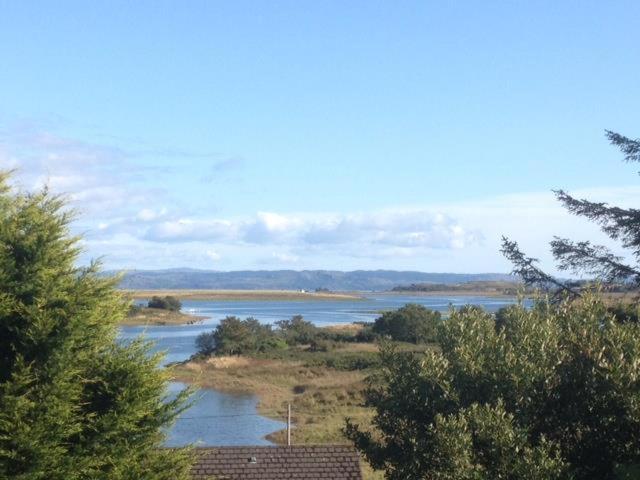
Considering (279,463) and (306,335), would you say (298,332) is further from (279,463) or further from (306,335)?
(279,463)

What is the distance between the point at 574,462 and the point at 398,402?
232cm

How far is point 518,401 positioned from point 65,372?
5.54 meters

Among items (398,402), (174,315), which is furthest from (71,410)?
(174,315)

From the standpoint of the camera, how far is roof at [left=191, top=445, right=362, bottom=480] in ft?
49.0

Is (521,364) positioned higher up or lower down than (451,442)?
higher up

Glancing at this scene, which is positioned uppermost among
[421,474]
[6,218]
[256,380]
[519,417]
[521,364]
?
[6,218]

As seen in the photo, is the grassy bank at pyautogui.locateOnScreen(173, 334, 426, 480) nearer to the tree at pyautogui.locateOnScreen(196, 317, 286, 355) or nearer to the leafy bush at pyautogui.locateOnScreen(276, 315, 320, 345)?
the tree at pyautogui.locateOnScreen(196, 317, 286, 355)

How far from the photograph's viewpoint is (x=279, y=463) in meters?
15.2

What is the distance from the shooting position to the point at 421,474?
10.4 meters

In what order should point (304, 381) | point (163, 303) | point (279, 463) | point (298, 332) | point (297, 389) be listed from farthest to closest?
point (163, 303) < point (298, 332) < point (304, 381) < point (297, 389) < point (279, 463)

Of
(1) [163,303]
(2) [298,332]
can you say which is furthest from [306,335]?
(1) [163,303]

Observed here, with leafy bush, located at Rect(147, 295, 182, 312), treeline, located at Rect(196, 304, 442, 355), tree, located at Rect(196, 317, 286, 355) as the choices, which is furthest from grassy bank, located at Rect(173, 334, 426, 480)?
leafy bush, located at Rect(147, 295, 182, 312)

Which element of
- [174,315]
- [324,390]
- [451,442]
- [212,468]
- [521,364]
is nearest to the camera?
[451,442]

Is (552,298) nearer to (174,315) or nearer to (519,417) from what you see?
(519,417)
